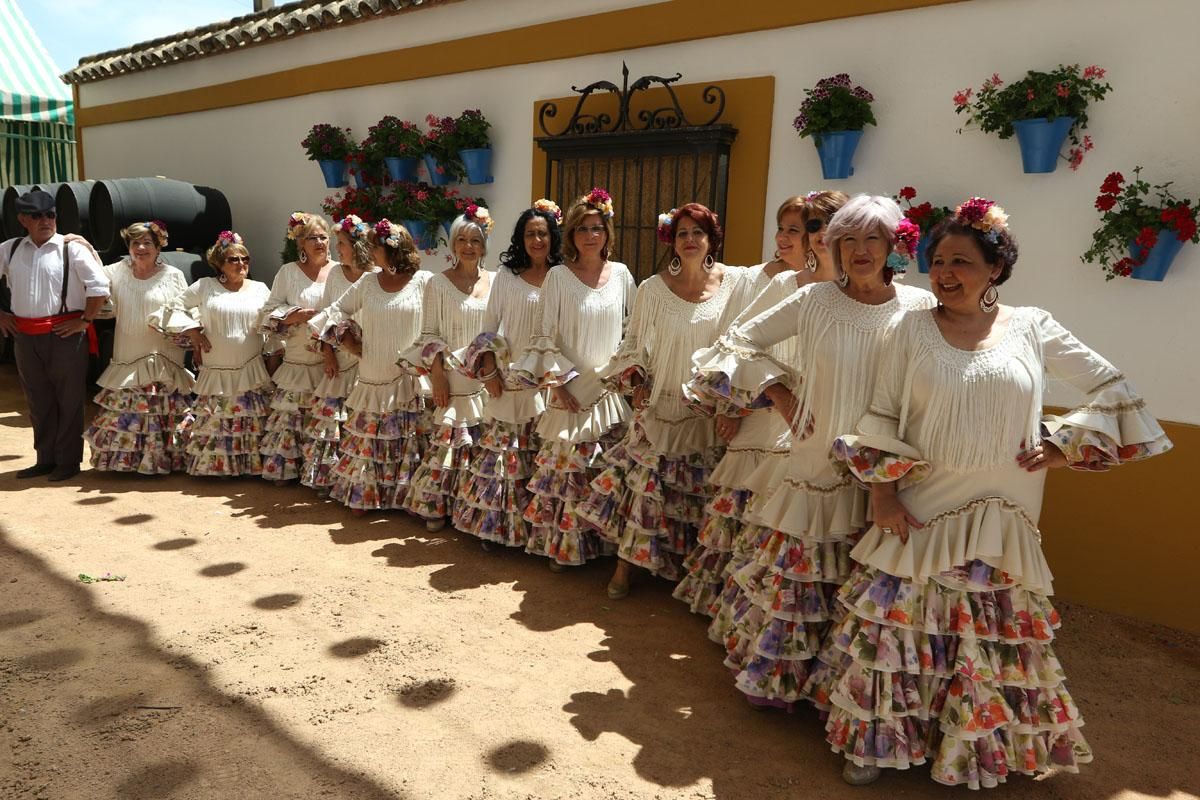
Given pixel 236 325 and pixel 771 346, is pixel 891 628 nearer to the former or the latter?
pixel 771 346

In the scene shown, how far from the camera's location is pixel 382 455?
5.62 metres

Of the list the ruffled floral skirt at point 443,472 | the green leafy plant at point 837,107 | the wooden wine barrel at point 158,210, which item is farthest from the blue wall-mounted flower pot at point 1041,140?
the wooden wine barrel at point 158,210

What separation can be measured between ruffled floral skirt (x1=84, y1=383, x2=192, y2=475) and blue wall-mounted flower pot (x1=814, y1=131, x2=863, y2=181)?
501 cm

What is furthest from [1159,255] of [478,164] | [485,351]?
[478,164]

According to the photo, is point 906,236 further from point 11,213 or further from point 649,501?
point 11,213

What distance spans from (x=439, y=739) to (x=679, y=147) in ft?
13.6

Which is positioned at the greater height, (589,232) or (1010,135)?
(1010,135)

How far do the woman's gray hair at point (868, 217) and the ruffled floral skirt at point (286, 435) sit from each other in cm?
447

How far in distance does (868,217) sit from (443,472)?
10.5 ft

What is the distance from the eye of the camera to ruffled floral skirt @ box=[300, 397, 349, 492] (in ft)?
19.6

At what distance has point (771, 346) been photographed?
3469 mm

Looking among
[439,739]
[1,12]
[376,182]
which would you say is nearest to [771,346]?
[439,739]

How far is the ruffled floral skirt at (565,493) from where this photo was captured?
4.61 metres

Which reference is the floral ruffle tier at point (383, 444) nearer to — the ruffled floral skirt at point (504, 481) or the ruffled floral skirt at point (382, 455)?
the ruffled floral skirt at point (382, 455)
